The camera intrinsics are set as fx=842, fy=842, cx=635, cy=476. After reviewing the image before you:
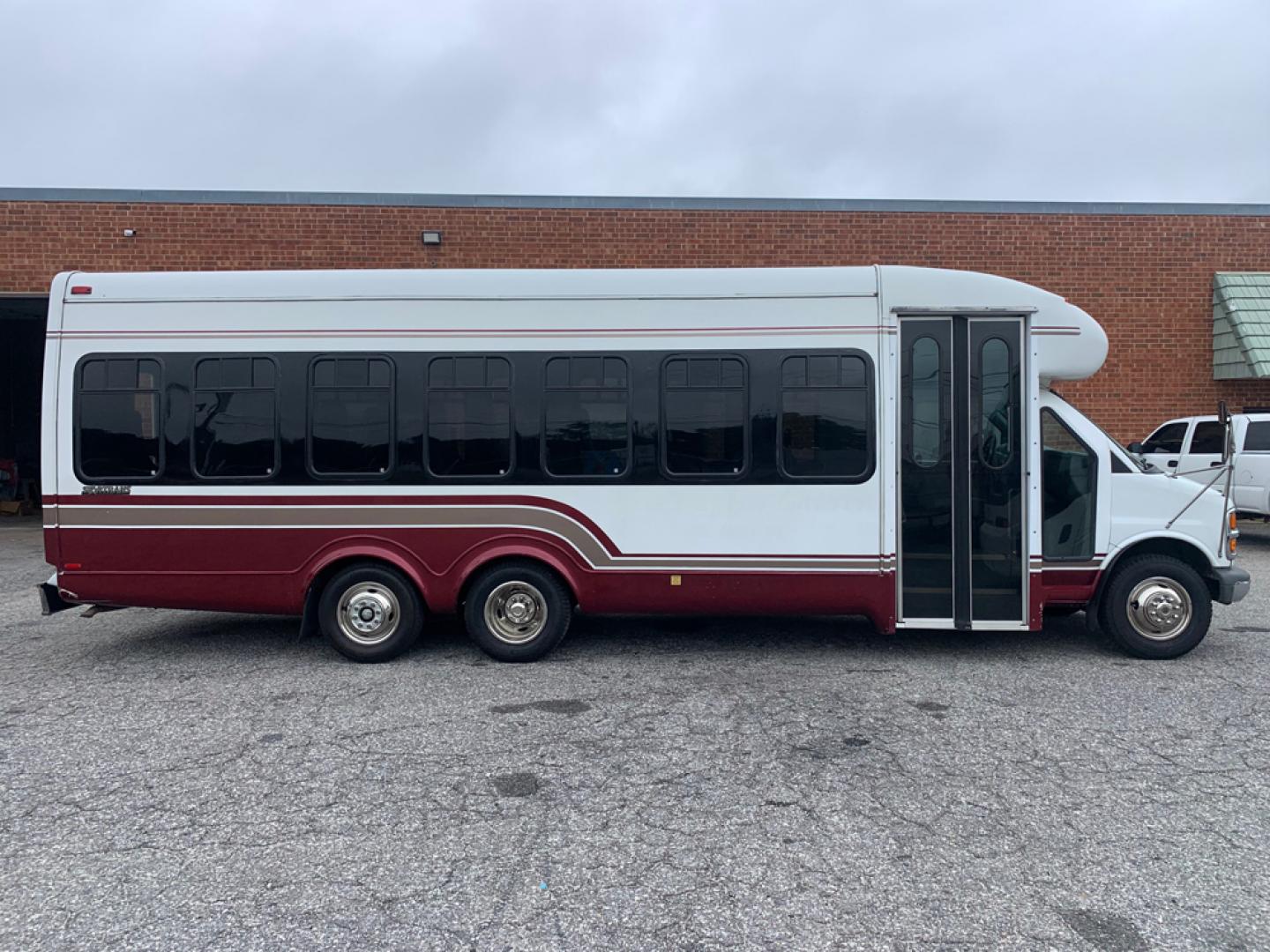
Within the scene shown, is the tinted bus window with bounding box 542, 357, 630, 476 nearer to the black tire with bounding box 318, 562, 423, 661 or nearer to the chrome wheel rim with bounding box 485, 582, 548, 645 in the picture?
the chrome wheel rim with bounding box 485, 582, 548, 645

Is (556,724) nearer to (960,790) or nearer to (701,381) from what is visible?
(960,790)

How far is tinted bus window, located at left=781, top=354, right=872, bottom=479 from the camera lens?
6.30 meters

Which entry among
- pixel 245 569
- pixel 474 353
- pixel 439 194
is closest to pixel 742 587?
pixel 474 353

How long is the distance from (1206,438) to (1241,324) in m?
2.65

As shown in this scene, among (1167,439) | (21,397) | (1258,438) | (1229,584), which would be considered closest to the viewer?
(1229,584)

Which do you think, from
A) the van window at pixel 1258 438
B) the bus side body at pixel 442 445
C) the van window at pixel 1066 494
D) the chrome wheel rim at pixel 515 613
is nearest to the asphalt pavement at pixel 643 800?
the chrome wheel rim at pixel 515 613

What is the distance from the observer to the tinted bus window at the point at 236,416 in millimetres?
6418

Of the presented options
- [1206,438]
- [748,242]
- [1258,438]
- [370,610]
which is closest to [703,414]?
[370,610]

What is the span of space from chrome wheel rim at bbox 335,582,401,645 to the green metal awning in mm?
13575

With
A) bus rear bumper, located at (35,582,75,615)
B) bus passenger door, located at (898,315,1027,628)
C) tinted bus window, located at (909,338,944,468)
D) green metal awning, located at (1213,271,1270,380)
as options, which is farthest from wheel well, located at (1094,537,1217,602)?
green metal awning, located at (1213,271,1270,380)

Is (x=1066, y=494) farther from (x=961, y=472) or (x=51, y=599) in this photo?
(x=51, y=599)

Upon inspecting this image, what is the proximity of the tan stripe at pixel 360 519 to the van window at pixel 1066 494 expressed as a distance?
2.76 m

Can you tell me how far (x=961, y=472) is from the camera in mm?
6301

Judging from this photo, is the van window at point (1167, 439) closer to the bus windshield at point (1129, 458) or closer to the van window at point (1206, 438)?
the van window at point (1206, 438)
